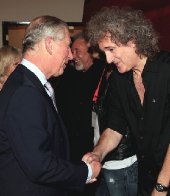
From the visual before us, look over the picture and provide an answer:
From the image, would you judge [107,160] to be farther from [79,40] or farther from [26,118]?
[79,40]

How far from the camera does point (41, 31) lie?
1.71 meters

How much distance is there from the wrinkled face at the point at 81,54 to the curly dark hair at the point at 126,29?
67.2 inches

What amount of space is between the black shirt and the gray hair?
63cm

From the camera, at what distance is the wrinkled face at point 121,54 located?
2059 mm

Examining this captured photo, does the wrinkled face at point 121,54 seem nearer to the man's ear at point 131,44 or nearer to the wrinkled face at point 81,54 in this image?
the man's ear at point 131,44

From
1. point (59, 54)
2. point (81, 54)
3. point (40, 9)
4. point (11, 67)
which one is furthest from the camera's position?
point (40, 9)

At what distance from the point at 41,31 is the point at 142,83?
2.60 feet

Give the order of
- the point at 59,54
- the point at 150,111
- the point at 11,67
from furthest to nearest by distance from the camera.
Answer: the point at 11,67 < the point at 150,111 < the point at 59,54

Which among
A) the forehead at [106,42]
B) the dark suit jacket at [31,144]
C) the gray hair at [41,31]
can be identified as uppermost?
the gray hair at [41,31]

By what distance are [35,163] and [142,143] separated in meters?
0.85

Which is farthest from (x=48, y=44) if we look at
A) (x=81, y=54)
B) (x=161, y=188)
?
(x=81, y=54)

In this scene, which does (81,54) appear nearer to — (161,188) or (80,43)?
(80,43)

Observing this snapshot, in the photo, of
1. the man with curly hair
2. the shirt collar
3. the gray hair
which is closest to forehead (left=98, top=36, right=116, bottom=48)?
the man with curly hair

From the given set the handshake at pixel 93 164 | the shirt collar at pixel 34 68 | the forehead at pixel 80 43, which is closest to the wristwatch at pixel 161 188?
the handshake at pixel 93 164
